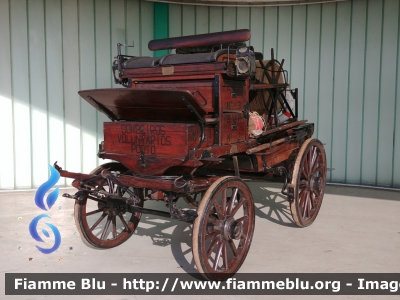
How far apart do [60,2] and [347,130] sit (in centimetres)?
513

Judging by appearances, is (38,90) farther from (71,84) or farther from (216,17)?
(216,17)

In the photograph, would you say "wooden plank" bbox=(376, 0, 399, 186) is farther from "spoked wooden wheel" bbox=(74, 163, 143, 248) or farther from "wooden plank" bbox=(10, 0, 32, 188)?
"wooden plank" bbox=(10, 0, 32, 188)

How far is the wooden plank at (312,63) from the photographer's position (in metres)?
7.84

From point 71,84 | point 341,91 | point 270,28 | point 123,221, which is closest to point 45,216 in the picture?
point 123,221

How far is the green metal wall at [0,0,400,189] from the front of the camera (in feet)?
23.3

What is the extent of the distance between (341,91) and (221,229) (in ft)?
16.1

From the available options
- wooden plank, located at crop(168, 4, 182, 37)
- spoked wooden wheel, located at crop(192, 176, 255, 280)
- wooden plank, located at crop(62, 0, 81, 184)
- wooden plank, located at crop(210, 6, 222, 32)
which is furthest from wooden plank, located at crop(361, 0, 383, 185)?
wooden plank, located at crop(62, 0, 81, 184)

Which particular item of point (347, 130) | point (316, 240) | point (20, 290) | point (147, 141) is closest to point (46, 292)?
point (20, 290)

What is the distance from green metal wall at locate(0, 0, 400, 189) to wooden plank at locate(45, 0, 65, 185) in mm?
16

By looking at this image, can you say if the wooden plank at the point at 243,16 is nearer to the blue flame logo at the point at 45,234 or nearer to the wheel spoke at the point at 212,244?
the blue flame logo at the point at 45,234

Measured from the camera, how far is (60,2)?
7.21 m

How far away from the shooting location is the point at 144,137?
3.75 meters

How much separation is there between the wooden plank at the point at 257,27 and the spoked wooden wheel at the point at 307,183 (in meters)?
3.27

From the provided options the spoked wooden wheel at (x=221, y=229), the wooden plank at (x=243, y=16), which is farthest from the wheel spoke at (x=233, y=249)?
the wooden plank at (x=243, y=16)
